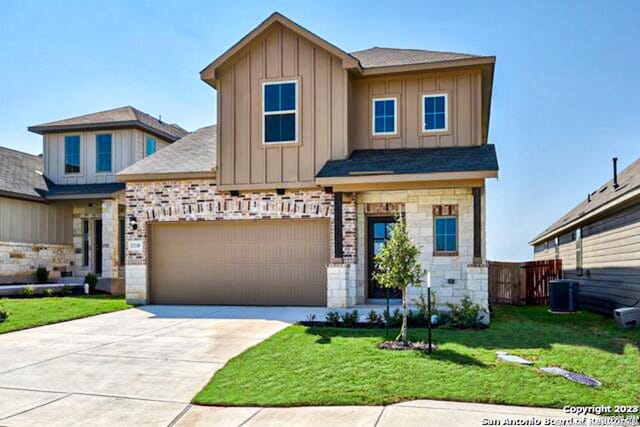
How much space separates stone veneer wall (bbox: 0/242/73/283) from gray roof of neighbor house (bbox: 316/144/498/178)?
1214cm

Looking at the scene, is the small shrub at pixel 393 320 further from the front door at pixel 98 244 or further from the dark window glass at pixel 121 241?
the front door at pixel 98 244

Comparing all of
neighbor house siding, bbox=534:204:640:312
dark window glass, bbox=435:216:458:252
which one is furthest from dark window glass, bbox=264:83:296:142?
neighbor house siding, bbox=534:204:640:312

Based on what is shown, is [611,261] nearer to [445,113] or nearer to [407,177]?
[445,113]

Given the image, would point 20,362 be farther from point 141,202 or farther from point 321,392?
point 141,202

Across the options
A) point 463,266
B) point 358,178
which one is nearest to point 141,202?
point 358,178

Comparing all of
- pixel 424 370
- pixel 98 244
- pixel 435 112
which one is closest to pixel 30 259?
pixel 98 244

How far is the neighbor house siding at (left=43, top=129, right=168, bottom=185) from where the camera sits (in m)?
21.9

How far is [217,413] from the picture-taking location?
6.59m

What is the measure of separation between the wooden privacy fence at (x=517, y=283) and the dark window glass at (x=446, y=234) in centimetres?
474

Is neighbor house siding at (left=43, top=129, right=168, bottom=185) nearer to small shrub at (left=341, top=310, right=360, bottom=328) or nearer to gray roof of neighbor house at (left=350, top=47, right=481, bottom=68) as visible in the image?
→ gray roof of neighbor house at (left=350, top=47, right=481, bottom=68)

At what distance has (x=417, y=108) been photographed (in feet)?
48.2

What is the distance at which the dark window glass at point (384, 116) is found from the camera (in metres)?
14.9

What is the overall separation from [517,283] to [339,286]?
687cm

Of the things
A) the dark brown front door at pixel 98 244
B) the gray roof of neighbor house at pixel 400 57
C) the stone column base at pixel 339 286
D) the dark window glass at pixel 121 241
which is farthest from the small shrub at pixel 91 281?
the gray roof of neighbor house at pixel 400 57
